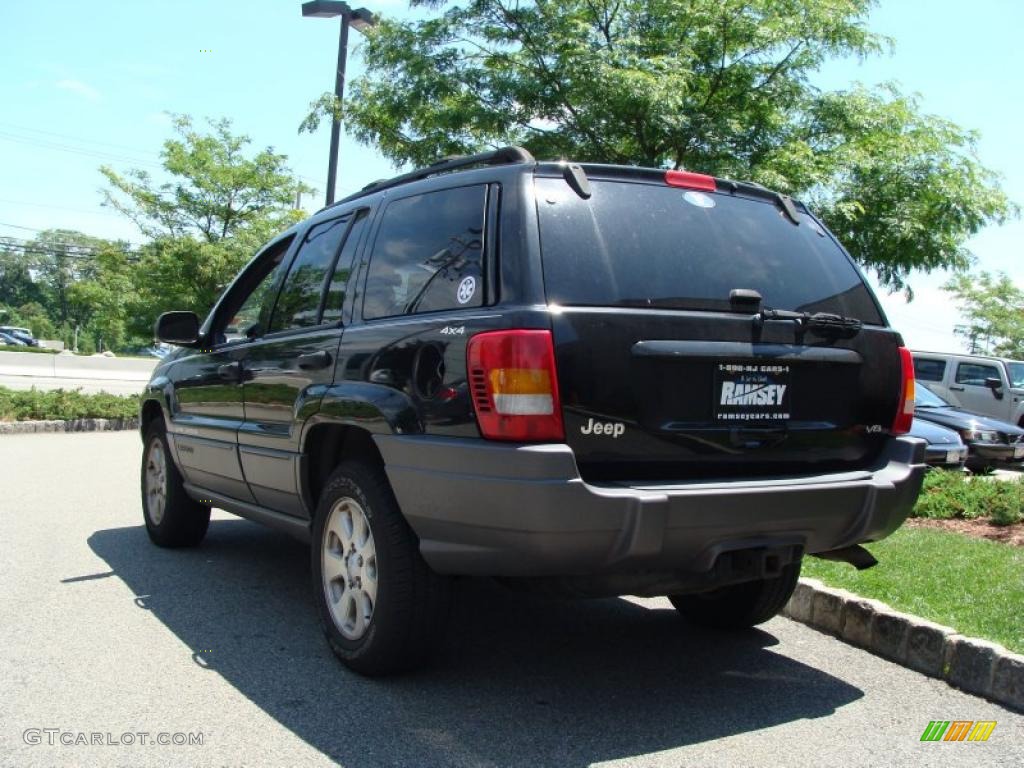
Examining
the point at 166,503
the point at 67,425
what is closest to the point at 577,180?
the point at 166,503

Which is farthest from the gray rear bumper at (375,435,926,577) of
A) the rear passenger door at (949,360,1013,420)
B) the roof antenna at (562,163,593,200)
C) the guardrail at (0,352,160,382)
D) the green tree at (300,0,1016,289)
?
the guardrail at (0,352,160,382)

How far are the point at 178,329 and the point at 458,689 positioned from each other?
10.0 ft

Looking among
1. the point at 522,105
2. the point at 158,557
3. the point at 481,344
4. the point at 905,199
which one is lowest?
the point at 158,557

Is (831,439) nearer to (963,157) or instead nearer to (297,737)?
(297,737)

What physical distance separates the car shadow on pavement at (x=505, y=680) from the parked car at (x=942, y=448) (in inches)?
292

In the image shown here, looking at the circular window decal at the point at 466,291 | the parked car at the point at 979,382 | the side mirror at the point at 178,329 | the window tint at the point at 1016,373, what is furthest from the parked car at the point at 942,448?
the circular window decal at the point at 466,291

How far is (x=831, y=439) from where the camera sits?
3836 mm

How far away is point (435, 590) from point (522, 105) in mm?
8739

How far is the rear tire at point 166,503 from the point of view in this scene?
634cm

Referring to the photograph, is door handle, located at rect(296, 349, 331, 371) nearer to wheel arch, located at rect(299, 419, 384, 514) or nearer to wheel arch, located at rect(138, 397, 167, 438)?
wheel arch, located at rect(299, 419, 384, 514)

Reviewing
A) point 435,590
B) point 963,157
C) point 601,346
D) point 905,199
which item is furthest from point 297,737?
point 963,157

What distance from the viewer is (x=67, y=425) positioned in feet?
51.5

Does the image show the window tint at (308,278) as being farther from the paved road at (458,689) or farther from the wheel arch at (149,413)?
the wheel arch at (149,413)

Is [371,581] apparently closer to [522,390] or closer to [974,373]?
[522,390]
